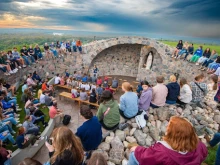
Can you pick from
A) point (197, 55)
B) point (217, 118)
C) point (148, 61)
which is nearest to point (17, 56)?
point (148, 61)

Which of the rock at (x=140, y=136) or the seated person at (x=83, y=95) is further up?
the rock at (x=140, y=136)

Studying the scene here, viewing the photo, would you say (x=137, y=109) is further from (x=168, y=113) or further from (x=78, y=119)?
(x=78, y=119)

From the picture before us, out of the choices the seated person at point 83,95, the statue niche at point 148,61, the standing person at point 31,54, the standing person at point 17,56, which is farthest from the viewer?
the statue niche at point 148,61

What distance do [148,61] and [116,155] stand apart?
13.8 m

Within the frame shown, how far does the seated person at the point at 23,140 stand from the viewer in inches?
201

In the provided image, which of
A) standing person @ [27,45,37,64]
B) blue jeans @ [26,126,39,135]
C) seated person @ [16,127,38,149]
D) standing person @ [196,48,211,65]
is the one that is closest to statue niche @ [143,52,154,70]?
standing person @ [196,48,211,65]

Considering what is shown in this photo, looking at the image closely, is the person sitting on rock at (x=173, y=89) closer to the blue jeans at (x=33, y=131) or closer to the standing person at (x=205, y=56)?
the blue jeans at (x=33, y=131)

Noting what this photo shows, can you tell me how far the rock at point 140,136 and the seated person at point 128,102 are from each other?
0.51 m

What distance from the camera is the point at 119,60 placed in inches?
688

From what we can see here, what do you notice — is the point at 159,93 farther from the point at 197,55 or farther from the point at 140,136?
the point at 197,55

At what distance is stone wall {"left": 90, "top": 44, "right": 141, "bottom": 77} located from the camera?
16.7 meters

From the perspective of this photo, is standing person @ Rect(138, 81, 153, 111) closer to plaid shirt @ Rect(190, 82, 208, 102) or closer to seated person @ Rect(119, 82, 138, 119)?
seated person @ Rect(119, 82, 138, 119)

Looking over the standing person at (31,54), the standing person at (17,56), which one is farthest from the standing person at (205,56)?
the standing person at (17,56)

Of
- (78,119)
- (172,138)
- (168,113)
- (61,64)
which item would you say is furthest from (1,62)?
(172,138)
